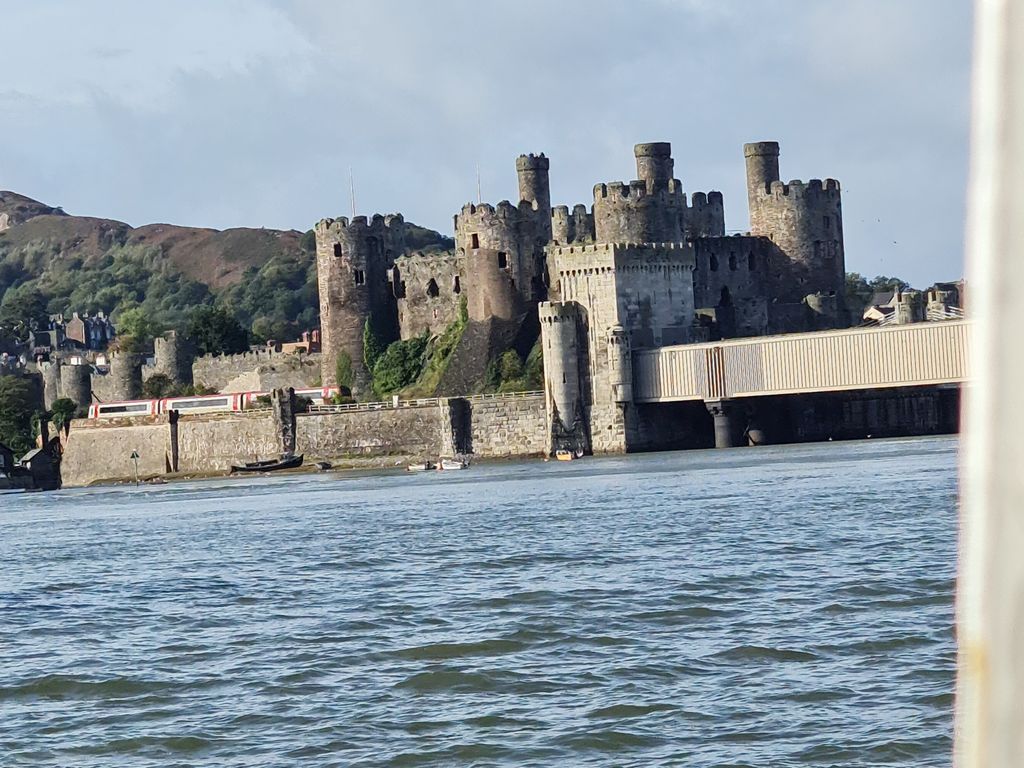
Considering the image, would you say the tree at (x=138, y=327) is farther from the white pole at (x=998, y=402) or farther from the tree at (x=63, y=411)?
the white pole at (x=998, y=402)

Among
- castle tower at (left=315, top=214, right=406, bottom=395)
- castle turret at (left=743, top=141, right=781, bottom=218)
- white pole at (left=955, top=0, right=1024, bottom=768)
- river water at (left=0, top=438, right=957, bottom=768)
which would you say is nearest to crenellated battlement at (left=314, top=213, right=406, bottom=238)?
castle tower at (left=315, top=214, right=406, bottom=395)

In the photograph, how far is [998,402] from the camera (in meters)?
1.13

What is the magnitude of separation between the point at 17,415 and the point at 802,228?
54406 millimetres

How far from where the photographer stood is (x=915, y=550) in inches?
1048

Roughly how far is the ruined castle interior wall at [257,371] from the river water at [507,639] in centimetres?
5621

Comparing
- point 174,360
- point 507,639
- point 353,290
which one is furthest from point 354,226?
point 507,639

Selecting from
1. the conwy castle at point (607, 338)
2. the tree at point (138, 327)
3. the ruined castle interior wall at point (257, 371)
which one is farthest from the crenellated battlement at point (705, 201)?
the tree at point (138, 327)

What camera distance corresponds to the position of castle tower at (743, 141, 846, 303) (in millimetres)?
87875

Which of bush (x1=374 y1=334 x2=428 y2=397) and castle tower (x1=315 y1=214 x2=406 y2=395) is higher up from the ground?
castle tower (x1=315 y1=214 x2=406 y2=395)

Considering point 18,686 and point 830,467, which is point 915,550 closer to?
point 18,686

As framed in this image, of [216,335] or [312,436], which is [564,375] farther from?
[216,335]

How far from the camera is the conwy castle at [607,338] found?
250 feet

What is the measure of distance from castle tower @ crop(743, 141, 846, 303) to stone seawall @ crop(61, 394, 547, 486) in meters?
16.0

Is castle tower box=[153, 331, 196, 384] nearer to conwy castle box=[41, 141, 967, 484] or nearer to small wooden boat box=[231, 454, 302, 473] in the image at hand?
conwy castle box=[41, 141, 967, 484]
